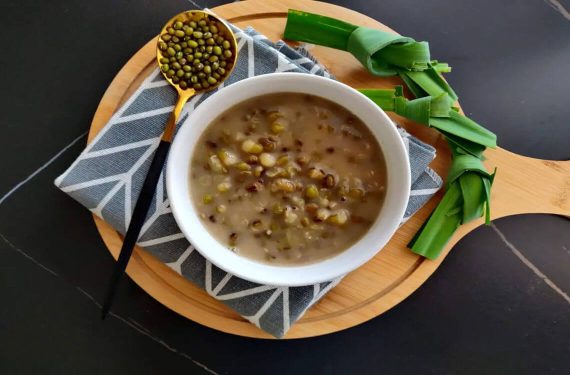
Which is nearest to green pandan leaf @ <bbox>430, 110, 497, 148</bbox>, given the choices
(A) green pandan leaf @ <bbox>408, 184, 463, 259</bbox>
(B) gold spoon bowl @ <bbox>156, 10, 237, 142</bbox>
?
(A) green pandan leaf @ <bbox>408, 184, 463, 259</bbox>

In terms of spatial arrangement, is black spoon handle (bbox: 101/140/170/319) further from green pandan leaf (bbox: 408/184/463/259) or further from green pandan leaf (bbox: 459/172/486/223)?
green pandan leaf (bbox: 459/172/486/223)

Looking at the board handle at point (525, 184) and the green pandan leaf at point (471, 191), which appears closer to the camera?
the green pandan leaf at point (471, 191)

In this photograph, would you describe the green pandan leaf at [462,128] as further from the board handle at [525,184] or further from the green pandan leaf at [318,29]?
the green pandan leaf at [318,29]

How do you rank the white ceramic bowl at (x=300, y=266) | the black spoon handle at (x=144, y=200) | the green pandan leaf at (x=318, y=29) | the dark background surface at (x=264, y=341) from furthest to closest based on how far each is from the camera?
the dark background surface at (x=264, y=341) < the green pandan leaf at (x=318, y=29) < the black spoon handle at (x=144, y=200) < the white ceramic bowl at (x=300, y=266)

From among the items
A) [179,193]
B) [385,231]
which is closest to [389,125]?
[385,231]

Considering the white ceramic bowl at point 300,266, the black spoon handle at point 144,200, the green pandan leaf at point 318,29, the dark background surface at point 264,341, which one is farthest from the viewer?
the dark background surface at point 264,341

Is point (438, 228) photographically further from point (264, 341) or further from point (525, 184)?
point (264, 341)

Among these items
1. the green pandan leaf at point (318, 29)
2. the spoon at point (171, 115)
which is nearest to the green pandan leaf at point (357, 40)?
the green pandan leaf at point (318, 29)
